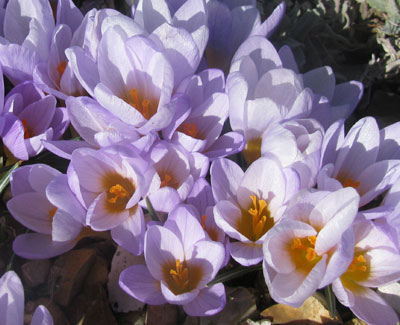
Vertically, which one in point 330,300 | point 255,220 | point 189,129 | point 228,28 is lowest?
point 330,300

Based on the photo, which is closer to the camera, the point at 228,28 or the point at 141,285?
the point at 141,285

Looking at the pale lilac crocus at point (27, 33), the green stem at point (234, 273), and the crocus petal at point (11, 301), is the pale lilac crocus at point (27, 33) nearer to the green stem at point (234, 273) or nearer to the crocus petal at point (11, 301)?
the crocus petal at point (11, 301)

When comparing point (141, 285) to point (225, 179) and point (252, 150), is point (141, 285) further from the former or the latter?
point (252, 150)

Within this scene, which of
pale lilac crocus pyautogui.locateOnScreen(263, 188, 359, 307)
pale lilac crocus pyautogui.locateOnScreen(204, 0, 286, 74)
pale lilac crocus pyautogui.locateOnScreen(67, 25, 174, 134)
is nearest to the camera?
pale lilac crocus pyautogui.locateOnScreen(263, 188, 359, 307)

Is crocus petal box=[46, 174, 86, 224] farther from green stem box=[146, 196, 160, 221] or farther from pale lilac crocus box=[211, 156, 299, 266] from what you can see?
pale lilac crocus box=[211, 156, 299, 266]

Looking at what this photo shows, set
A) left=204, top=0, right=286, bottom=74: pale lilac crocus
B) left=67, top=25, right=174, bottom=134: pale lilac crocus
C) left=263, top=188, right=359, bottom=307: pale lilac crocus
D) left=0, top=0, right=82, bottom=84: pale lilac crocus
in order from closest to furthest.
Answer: left=263, top=188, right=359, bottom=307: pale lilac crocus < left=67, top=25, right=174, bottom=134: pale lilac crocus < left=0, top=0, right=82, bottom=84: pale lilac crocus < left=204, top=0, right=286, bottom=74: pale lilac crocus

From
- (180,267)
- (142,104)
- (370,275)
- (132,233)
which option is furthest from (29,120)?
(370,275)

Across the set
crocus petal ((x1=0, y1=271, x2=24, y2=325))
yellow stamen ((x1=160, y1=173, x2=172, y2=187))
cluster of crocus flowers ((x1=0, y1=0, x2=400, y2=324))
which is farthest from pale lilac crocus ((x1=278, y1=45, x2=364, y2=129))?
crocus petal ((x1=0, y1=271, x2=24, y2=325))
